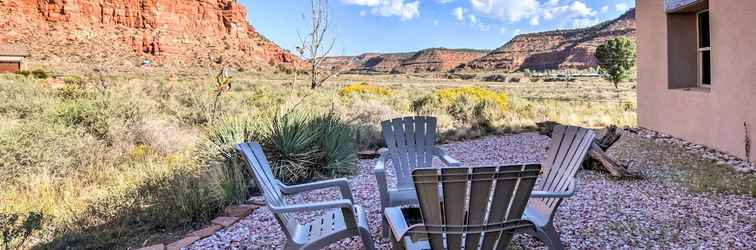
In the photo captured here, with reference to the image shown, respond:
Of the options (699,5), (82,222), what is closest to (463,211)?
(82,222)

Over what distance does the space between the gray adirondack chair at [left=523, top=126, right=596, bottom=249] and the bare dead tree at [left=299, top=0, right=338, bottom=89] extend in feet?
13.6

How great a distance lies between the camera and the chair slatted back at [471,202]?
1.95 m

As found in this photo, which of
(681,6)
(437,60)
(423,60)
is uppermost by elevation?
(423,60)

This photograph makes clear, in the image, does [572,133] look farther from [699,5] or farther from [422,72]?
[422,72]

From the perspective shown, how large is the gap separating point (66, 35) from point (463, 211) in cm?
3553

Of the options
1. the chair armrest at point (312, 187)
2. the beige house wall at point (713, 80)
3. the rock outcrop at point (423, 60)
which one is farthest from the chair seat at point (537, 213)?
the rock outcrop at point (423, 60)

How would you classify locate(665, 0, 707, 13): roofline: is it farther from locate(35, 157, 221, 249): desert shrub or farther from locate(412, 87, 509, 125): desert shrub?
locate(35, 157, 221, 249): desert shrub

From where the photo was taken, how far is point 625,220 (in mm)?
3547

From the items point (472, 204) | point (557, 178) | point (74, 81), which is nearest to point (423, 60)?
point (74, 81)

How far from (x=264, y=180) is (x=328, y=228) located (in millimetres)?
443

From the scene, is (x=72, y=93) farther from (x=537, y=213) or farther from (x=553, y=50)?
(x=553, y=50)

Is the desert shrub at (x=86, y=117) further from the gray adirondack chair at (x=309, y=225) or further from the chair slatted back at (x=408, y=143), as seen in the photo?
the gray adirondack chair at (x=309, y=225)

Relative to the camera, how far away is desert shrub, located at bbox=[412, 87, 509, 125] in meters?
11.1

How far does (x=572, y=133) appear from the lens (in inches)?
118
